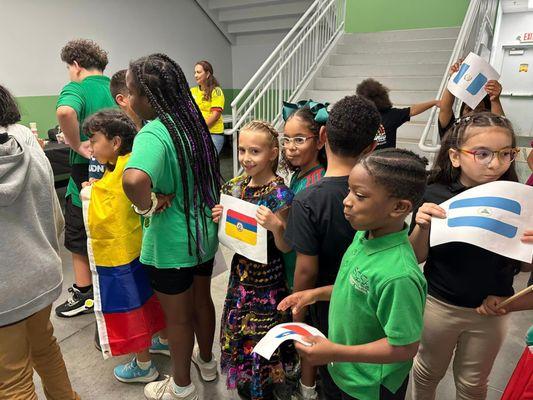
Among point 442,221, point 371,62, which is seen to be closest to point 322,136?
→ point 442,221

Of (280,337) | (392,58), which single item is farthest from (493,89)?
(392,58)

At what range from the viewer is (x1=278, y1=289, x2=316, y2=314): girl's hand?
48.9 inches

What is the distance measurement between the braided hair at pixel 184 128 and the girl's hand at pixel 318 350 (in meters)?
0.68

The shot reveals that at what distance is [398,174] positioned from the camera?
38.0 inches

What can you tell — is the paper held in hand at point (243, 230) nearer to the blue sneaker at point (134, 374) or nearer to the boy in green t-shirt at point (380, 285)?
the boy in green t-shirt at point (380, 285)

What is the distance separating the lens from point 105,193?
5.35ft

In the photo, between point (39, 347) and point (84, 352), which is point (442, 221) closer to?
point (39, 347)

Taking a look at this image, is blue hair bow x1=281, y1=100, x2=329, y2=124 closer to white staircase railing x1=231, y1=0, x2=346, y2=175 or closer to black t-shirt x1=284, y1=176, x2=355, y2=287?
black t-shirt x1=284, y1=176, x2=355, y2=287

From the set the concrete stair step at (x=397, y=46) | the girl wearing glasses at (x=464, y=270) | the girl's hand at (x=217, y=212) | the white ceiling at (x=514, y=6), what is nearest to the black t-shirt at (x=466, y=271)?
the girl wearing glasses at (x=464, y=270)

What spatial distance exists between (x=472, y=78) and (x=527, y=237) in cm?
126

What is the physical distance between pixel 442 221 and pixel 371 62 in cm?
524

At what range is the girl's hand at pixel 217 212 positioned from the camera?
152 centimetres

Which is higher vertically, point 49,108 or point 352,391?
point 49,108

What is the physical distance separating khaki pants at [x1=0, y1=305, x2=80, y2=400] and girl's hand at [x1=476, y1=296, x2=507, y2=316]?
5.51 ft
